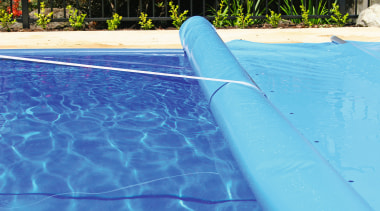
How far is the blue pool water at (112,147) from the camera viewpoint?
194 cm

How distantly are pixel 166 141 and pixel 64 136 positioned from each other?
56 cm

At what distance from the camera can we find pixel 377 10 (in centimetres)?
640

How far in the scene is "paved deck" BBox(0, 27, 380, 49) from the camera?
5223 mm

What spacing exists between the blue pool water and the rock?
11.3 feet

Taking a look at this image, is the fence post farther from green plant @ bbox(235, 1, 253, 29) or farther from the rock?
the rock

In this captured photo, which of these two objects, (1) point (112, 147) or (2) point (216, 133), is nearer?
(1) point (112, 147)

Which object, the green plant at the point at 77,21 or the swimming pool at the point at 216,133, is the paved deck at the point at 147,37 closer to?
the green plant at the point at 77,21

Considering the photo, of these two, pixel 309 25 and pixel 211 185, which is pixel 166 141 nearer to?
pixel 211 185

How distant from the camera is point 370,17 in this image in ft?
21.0

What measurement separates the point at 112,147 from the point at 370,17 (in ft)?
16.3

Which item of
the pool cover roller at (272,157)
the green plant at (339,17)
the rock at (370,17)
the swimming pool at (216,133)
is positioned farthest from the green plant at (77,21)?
the pool cover roller at (272,157)

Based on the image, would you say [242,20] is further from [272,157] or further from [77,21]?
[272,157]

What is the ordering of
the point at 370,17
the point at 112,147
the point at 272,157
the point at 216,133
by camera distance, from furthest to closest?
the point at 370,17 < the point at 216,133 < the point at 112,147 < the point at 272,157

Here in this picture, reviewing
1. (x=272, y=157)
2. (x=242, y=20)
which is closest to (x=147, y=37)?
(x=242, y=20)
